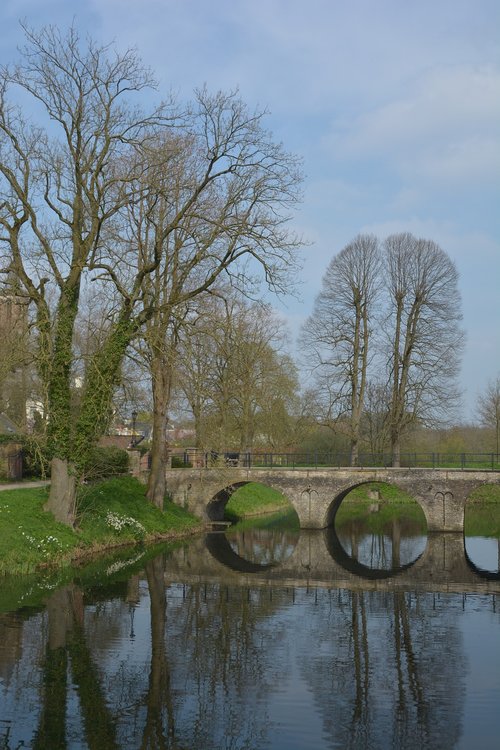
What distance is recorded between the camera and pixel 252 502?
45.3m

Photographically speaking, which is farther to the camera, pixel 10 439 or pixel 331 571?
pixel 10 439

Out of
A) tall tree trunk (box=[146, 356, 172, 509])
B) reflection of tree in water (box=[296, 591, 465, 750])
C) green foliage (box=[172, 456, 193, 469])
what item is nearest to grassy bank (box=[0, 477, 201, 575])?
tall tree trunk (box=[146, 356, 172, 509])

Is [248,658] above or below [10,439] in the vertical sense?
below

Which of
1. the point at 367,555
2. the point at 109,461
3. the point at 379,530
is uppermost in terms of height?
the point at 109,461

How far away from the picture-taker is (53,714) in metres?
11.3

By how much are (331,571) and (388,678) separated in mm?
12048

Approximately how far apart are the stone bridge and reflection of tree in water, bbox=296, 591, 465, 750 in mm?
15550

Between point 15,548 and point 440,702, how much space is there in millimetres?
13113

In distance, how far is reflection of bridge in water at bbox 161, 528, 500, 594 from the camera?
74.1 feet

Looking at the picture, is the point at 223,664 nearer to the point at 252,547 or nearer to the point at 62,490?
the point at 62,490

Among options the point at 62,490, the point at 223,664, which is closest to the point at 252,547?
the point at 62,490

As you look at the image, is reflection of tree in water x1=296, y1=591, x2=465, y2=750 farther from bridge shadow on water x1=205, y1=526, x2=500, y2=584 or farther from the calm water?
bridge shadow on water x1=205, y1=526, x2=500, y2=584

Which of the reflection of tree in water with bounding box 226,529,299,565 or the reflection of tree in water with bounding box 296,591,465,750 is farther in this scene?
the reflection of tree in water with bounding box 226,529,299,565

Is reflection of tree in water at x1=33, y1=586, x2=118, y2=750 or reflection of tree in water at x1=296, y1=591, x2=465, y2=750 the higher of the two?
reflection of tree in water at x1=296, y1=591, x2=465, y2=750
